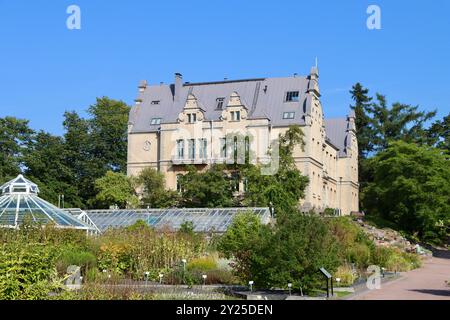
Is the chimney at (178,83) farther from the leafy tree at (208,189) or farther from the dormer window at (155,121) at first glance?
Result: the leafy tree at (208,189)

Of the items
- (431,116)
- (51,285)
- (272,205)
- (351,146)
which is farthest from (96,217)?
(431,116)

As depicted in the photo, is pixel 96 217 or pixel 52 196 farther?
pixel 52 196

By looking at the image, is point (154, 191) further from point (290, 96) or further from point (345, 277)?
point (345, 277)

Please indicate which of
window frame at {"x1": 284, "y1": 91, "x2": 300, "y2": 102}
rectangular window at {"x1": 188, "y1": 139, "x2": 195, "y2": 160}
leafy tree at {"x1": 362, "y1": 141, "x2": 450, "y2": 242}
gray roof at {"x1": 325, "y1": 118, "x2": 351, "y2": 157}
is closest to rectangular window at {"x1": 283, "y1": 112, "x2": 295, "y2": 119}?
window frame at {"x1": 284, "y1": 91, "x2": 300, "y2": 102}

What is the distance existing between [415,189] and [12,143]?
3811cm

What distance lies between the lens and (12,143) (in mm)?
60188

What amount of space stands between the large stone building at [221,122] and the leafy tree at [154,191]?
282 centimetres

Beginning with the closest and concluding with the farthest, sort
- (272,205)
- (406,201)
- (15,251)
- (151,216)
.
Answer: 1. (15,251)
2. (151,216)
3. (272,205)
4. (406,201)

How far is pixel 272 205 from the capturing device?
43.6 m

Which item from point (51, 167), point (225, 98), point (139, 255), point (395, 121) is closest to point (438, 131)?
point (395, 121)

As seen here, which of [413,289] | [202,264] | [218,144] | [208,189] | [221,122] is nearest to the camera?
[413,289]

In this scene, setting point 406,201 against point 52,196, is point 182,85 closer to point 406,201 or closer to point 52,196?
point 52,196

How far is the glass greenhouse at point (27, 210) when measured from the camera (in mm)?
28797
